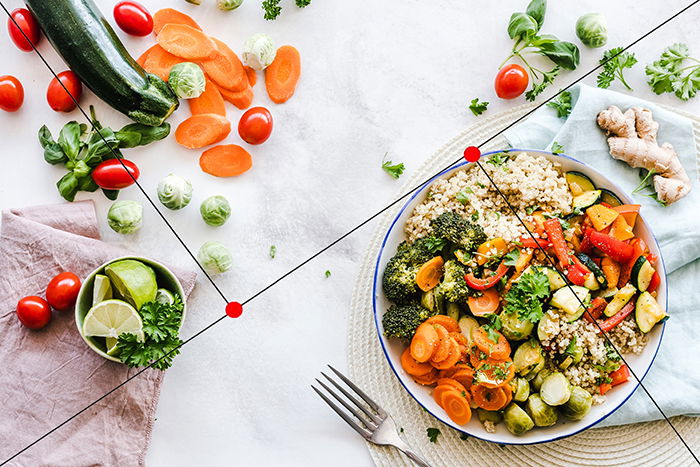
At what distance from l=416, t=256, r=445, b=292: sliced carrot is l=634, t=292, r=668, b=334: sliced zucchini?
1.00 m

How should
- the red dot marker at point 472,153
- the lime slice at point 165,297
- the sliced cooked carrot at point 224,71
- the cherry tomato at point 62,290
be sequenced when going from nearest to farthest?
the red dot marker at point 472,153 → the lime slice at point 165,297 → the cherry tomato at point 62,290 → the sliced cooked carrot at point 224,71

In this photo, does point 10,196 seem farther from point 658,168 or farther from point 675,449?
point 675,449

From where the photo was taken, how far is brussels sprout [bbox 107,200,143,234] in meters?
3.54

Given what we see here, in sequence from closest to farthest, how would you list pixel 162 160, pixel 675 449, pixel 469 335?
pixel 469 335 → pixel 675 449 → pixel 162 160

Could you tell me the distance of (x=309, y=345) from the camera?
12.1 ft

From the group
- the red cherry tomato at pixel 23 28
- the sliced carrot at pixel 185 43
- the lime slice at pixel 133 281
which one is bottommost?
the lime slice at pixel 133 281

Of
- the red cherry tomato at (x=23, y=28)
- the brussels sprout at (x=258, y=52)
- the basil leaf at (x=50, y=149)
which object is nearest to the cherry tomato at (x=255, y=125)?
the brussels sprout at (x=258, y=52)

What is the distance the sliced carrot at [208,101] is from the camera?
3.69 meters

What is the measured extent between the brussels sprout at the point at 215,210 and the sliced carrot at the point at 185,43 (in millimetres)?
817

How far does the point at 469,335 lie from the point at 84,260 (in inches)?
83.5

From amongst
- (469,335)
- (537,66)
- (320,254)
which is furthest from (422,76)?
(469,335)

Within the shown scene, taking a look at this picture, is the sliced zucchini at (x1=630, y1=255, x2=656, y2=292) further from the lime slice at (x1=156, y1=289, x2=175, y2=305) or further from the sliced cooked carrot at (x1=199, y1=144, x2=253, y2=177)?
the lime slice at (x1=156, y1=289, x2=175, y2=305)

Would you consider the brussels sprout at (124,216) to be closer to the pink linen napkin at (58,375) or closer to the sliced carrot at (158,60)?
the pink linen napkin at (58,375)

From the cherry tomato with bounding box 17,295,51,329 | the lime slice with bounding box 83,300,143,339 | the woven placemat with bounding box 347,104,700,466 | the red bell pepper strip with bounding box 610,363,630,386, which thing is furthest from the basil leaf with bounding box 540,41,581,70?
the cherry tomato with bounding box 17,295,51,329
